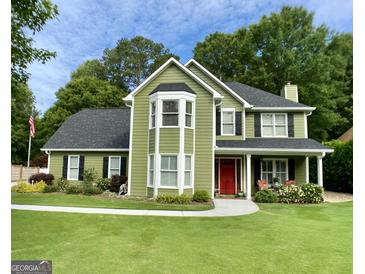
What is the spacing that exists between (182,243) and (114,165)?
27.7 feet

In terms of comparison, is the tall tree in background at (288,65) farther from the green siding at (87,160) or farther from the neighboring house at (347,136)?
the green siding at (87,160)

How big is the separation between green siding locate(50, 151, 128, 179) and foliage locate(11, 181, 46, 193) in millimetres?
1300

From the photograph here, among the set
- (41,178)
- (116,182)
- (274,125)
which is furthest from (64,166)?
(274,125)

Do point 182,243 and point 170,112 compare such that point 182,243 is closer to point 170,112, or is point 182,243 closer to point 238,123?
point 170,112

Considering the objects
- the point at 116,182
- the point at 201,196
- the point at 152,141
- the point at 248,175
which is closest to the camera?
the point at 201,196

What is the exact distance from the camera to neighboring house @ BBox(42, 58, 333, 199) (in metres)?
10.2

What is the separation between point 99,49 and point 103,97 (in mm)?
13075

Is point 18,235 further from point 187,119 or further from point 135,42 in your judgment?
point 187,119

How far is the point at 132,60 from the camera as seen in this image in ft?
35.2

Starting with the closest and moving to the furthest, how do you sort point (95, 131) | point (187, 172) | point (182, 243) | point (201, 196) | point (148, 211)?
point (182, 243), point (148, 211), point (201, 196), point (187, 172), point (95, 131)

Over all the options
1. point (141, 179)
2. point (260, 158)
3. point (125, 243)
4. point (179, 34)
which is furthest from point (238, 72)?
point (125, 243)

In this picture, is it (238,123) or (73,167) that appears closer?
(238,123)

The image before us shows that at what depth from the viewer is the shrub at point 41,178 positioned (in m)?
12.1

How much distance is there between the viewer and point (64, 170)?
12898mm
